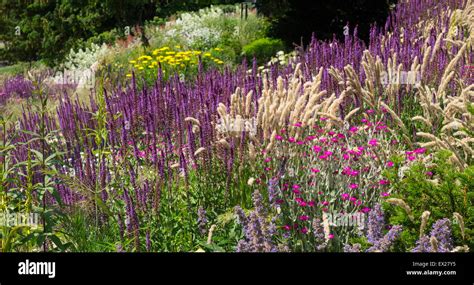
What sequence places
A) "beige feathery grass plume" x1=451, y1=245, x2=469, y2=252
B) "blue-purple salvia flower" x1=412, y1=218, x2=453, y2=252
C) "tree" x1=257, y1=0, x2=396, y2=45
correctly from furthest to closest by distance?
"tree" x1=257, y1=0, x2=396, y2=45
"beige feathery grass plume" x1=451, y1=245, x2=469, y2=252
"blue-purple salvia flower" x1=412, y1=218, x2=453, y2=252

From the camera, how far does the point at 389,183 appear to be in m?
4.08

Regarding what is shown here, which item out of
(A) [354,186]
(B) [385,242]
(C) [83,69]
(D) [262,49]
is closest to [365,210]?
(A) [354,186]

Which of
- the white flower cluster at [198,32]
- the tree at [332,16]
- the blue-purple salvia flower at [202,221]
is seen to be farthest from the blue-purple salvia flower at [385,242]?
the white flower cluster at [198,32]

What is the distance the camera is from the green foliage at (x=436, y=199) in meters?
3.52

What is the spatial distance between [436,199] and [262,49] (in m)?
10.5

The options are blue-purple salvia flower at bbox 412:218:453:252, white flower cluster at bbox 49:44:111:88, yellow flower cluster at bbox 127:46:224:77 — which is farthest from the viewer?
white flower cluster at bbox 49:44:111:88

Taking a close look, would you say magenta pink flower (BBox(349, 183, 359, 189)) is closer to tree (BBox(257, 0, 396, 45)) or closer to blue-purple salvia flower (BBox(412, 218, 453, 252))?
blue-purple salvia flower (BBox(412, 218, 453, 252))

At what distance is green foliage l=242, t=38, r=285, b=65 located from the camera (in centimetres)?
1359

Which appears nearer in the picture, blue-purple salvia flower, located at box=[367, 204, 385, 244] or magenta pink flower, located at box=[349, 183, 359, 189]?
blue-purple salvia flower, located at box=[367, 204, 385, 244]

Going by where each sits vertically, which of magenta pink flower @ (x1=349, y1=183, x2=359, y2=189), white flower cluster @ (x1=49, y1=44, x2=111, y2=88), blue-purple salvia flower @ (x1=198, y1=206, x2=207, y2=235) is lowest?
white flower cluster @ (x1=49, y1=44, x2=111, y2=88)

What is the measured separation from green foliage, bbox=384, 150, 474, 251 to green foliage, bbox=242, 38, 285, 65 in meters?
9.91

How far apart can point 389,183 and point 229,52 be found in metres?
10.2

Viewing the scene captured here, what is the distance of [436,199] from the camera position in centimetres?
366

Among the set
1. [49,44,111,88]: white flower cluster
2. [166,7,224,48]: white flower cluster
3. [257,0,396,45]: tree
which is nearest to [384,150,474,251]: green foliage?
[257,0,396,45]: tree
